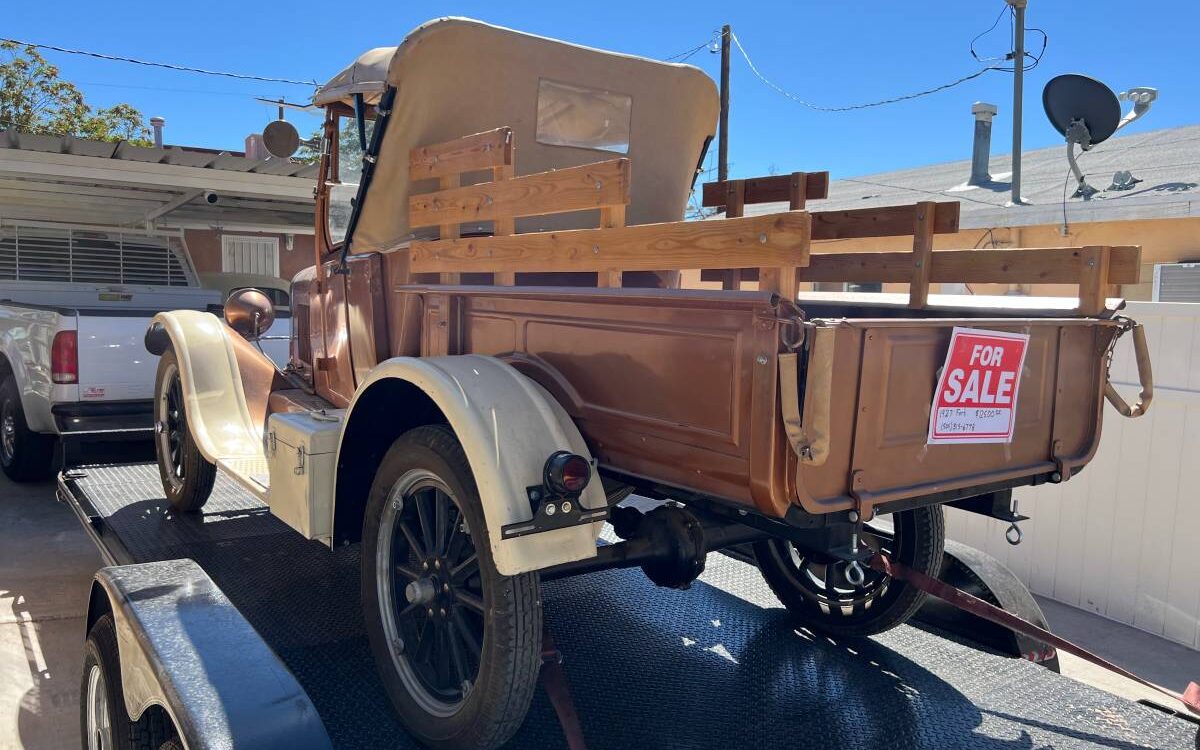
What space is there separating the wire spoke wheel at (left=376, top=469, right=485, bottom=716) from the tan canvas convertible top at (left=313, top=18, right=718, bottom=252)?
4.20 feet

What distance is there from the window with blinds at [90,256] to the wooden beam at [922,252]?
24.5 feet

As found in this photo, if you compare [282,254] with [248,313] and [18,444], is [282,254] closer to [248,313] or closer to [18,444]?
[18,444]

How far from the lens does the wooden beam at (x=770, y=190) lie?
355 centimetres

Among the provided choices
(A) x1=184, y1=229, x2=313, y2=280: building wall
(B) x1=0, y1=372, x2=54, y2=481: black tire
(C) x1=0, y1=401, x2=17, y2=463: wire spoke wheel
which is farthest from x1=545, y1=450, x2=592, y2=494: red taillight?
(A) x1=184, y1=229, x2=313, y2=280: building wall

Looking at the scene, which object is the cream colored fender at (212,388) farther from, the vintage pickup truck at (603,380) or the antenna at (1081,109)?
the antenna at (1081,109)

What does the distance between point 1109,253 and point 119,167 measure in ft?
23.6

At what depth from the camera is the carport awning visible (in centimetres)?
689

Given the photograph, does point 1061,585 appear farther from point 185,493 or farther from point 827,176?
point 185,493

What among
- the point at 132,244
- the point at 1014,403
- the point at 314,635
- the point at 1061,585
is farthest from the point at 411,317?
the point at 132,244

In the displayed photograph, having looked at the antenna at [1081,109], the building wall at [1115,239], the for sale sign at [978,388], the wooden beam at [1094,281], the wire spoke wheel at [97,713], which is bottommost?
the wire spoke wheel at [97,713]

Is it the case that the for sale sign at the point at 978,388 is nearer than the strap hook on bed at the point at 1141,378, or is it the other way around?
the for sale sign at the point at 978,388

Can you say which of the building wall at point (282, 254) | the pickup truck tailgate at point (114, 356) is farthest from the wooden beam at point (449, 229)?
the building wall at point (282, 254)

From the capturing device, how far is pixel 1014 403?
254 cm

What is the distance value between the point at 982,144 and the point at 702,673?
1112 cm
